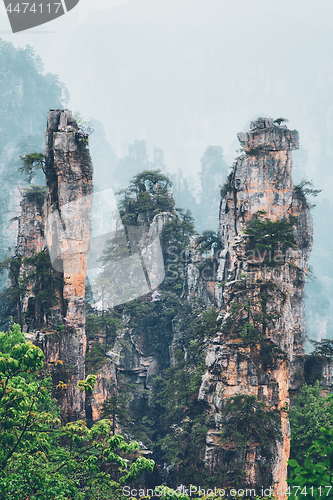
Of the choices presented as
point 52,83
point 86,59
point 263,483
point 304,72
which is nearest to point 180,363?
point 263,483

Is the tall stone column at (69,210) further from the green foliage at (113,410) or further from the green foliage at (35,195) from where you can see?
the green foliage at (35,195)

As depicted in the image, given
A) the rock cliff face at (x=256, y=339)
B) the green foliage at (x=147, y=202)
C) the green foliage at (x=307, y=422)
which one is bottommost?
the green foliage at (x=307, y=422)

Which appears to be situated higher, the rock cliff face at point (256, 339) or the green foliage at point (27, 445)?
the rock cliff face at point (256, 339)

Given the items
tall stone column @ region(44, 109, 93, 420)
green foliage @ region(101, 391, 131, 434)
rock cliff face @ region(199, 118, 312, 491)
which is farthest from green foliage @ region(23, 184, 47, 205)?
green foliage @ region(101, 391, 131, 434)

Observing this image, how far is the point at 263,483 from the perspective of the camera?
16.4m

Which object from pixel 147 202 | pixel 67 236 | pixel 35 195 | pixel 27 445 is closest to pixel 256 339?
pixel 67 236

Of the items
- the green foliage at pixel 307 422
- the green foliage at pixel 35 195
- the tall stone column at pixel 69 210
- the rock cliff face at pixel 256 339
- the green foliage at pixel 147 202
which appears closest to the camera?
the rock cliff face at pixel 256 339

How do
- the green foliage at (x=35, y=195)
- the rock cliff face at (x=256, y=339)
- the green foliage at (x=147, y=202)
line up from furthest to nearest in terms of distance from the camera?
the green foliage at (x=147, y=202) → the green foliage at (x=35, y=195) → the rock cliff face at (x=256, y=339)

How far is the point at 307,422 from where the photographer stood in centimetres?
1895

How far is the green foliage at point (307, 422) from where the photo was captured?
18.3m

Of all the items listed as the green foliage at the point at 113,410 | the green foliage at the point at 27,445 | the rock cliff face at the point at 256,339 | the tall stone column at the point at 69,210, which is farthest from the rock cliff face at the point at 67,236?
the green foliage at the point at 27,445

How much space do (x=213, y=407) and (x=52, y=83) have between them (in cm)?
5738

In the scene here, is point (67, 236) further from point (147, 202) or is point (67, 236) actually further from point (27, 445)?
point (147, 202)

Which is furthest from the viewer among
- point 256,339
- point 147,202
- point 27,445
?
point 147,202
